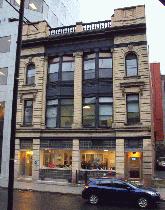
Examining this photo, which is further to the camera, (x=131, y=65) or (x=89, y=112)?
(x=89, y=112)

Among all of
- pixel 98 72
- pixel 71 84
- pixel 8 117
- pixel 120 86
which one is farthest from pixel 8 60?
pixel 120 86

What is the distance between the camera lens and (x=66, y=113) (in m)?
29.1

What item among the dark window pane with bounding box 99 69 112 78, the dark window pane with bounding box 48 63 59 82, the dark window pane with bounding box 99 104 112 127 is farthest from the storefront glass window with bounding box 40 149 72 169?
the dark window pane with bounding box 99 69 112 78

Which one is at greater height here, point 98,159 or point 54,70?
point 54,70

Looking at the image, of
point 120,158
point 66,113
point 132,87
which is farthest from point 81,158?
point 132,87

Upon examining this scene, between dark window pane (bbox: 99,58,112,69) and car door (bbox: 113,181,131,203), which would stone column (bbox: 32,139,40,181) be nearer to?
dark window pane (bbox: 99,58,112,69)

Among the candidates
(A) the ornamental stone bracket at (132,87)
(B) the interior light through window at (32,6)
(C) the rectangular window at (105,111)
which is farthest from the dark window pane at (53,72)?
(B) the interior light through window at (32,6)

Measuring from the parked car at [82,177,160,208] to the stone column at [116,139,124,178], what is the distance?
7112 mm

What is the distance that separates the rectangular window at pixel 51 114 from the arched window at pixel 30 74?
9.98ft

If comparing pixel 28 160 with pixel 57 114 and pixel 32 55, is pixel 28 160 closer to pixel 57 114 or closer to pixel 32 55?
pixel 57 114

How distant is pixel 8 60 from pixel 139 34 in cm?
1442

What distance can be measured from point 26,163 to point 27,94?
6870 millimetres

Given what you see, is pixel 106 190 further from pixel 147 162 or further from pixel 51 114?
pixel 51 114

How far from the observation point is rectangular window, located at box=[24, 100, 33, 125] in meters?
30.1
